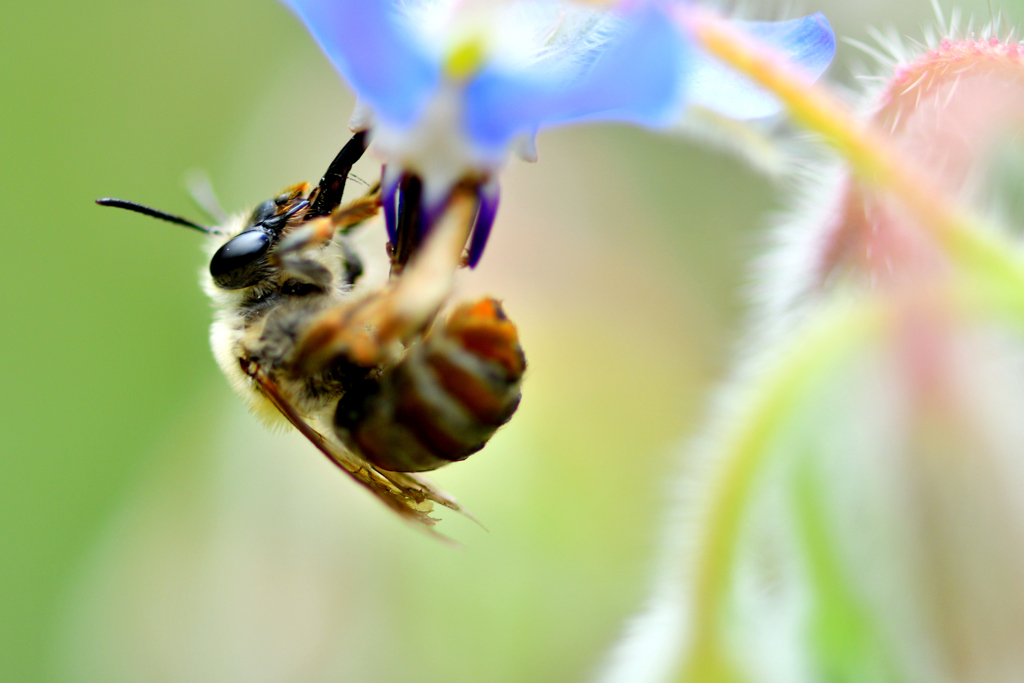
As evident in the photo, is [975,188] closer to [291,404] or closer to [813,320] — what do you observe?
[813,320]

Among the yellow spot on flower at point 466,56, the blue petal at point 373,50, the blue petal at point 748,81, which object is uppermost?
the blue petal at point 748,81

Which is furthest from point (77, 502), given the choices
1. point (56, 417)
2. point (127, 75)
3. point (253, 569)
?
point (127, 75)

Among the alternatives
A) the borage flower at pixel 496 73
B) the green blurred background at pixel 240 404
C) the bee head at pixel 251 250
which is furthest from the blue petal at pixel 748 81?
the green blurred background at pixel 240 404

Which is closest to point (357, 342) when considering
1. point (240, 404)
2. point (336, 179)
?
point (336, 179)

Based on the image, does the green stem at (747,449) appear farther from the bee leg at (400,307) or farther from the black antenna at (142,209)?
the black antenna at (142,209)

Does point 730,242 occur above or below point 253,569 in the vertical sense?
above

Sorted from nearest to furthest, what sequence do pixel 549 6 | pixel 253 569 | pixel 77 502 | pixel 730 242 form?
1. pixel 549 6
2. pixel 253 569
3. pixel 730 242
4. pixel 77 502
